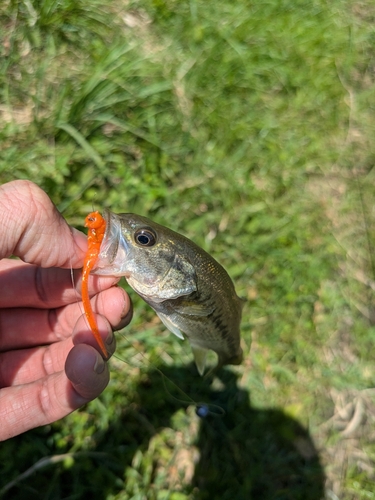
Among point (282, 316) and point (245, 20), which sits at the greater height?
point (245, 20)

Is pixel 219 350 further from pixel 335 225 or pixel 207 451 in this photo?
pixel 335 225

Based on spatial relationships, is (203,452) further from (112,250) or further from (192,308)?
(112,250)

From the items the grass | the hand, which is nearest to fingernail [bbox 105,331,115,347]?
the hand

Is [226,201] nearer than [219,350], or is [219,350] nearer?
[219,350]

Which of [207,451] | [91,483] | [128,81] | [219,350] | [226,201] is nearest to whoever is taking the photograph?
[219,350]

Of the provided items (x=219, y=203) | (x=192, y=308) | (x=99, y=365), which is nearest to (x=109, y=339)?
(x=99, y=365)


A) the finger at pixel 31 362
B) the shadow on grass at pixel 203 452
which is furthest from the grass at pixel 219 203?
the finger at pixel 31 362

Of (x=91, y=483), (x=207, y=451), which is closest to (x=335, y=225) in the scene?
(x=207, y=451)
